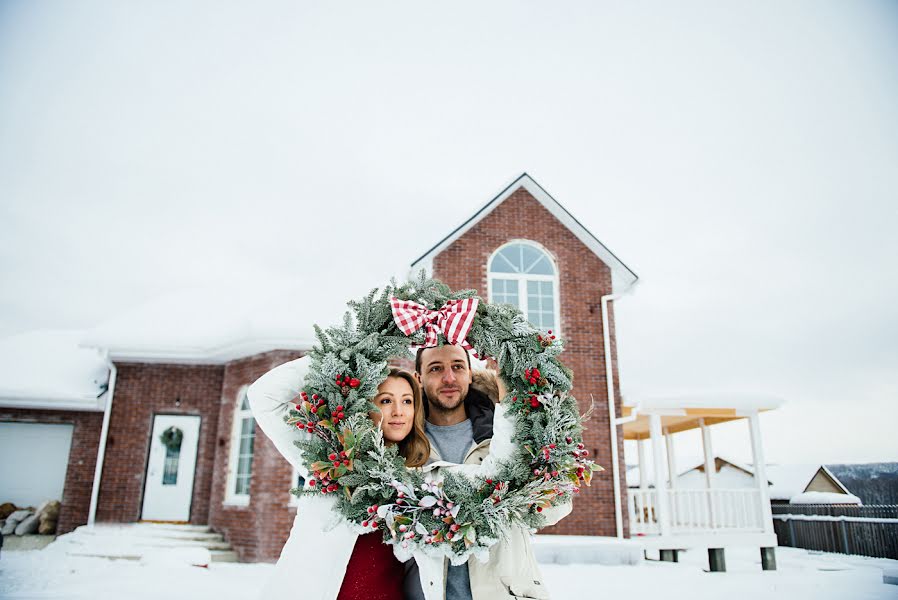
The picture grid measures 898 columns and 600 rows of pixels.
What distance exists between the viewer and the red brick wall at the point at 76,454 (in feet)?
33.4

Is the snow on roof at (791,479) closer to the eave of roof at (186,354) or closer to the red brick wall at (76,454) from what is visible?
the eave of roof at (186,354)

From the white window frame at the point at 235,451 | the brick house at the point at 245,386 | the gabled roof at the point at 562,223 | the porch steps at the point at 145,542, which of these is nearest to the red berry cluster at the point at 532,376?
the brick house at the point at 245,386

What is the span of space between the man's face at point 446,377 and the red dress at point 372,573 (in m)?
0.67

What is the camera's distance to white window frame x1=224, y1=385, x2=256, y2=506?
9453mm

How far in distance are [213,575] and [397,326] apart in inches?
256

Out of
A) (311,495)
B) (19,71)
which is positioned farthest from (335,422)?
(19,71)

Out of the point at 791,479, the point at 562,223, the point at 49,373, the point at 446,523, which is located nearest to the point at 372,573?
the point at 446,523

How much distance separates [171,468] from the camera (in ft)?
33.3

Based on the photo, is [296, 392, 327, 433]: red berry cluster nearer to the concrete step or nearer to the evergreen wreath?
the concrete step

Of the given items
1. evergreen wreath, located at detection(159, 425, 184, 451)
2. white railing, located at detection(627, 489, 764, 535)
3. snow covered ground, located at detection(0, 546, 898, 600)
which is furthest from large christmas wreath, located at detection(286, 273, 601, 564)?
evergreen wreath, located at detection(159, 425, 184, 451)

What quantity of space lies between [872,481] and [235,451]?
2886 centimetres

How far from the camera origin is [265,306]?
32.3 ft

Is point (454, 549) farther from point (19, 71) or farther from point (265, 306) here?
point (19, 71)

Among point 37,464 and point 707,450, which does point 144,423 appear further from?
point 707,450
